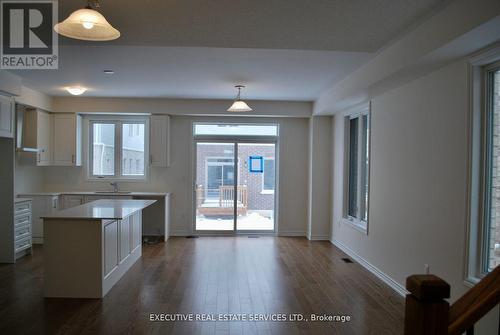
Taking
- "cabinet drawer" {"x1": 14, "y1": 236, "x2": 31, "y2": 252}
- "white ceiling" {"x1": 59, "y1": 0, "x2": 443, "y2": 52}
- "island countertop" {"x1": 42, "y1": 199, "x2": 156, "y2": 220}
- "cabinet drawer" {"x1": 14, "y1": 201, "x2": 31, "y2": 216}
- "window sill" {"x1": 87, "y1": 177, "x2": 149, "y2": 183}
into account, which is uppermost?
"white ceiling" {"x1": 59, "y1": 0, "x2": 443, "y2": 52}

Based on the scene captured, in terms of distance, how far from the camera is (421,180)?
144 inches

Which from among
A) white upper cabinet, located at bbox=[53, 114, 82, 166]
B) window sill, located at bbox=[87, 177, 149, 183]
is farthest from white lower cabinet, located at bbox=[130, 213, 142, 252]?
white upper cabinet, located at bbox=[53, 114, 82, 166]

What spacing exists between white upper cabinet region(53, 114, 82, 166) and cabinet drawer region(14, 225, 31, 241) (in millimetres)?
1478

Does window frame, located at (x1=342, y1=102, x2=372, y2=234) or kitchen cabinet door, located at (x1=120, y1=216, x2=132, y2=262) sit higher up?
window frame, located at (x1=342, y1=102, x2=372, y2=234)

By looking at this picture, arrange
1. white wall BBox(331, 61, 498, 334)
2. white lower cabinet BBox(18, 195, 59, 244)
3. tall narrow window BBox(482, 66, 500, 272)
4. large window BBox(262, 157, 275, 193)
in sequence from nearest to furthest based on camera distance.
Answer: tall narrow window BBox(482, 66, 500, 272)
white wall BBox(331, 61, 498, 334)
white lower cabinet BBox(18, 195, 59, 244)
large window BBox(262, 157, 275, 193)

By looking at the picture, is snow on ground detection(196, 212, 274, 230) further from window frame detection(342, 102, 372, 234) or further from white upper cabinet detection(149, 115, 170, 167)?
window frame detection(342, 102, 372, 234)

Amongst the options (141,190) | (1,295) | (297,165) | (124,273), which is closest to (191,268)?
(124,273)

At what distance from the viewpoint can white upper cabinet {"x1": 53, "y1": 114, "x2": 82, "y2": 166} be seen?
6586mm

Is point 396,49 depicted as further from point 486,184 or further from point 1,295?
point 1,295

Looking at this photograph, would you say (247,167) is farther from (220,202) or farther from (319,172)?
(319,172)

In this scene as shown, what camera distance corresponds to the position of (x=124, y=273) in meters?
4.62

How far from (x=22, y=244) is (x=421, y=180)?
5652mm

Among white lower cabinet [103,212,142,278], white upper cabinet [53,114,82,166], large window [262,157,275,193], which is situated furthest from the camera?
large window [262,157,275,193]

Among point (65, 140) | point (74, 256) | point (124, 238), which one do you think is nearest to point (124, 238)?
point (124, 238)
